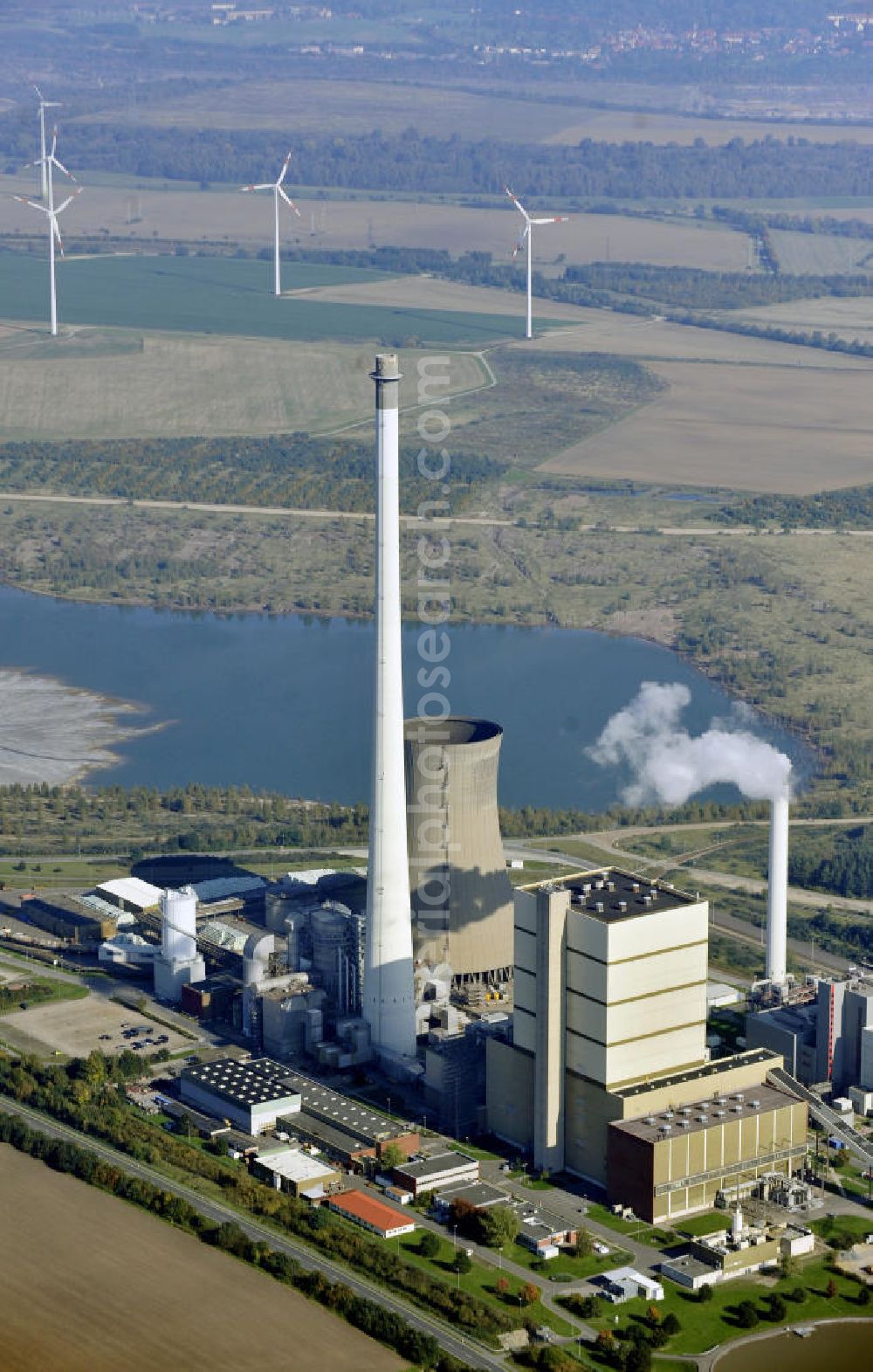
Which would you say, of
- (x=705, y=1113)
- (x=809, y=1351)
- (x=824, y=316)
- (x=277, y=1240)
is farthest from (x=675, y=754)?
(x=824, y=316)

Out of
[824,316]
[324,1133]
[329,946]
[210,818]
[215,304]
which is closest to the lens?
[324,1133]

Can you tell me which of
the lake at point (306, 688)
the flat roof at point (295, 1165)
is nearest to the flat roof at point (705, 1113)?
the flat roof at point (295, 1165)

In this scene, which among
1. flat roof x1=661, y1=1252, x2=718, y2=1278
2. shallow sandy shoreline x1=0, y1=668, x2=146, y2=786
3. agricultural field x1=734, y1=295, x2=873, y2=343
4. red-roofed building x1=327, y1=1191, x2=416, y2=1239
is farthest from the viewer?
agricultural field x1=734, y1=295, x2=873, y2=343

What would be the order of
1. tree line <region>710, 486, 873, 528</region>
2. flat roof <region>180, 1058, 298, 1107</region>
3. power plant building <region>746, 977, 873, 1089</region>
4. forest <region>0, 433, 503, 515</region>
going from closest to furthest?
flat roof <region>180, 1058, 298, 1107</region> < power plant building <region>746, 977, 873, 1089</region> < tree line <region>710, 486, 873, 528</region> < forest <region>0, 433, 503, 515</region>

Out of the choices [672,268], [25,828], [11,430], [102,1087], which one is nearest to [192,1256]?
[102,1087]

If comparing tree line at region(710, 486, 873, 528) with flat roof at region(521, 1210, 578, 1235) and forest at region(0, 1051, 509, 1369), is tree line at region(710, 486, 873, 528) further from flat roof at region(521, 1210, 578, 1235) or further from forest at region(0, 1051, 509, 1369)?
flat roof at region(521, 1210, 578, 1235)

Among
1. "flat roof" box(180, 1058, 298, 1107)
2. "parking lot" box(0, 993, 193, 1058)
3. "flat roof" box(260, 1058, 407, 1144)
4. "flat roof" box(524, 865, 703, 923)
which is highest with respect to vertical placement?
"flat roof" box(524, 865, 703, 923)

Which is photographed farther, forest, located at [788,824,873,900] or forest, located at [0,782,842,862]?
forest, located at [0,782,842,862]

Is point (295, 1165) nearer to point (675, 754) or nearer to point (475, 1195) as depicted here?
point (475, 1195)

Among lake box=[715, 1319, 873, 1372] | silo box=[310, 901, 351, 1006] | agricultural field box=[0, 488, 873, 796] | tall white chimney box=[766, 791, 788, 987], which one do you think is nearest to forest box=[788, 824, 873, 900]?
tall white chimney box=[766, 791, 788, 987]
